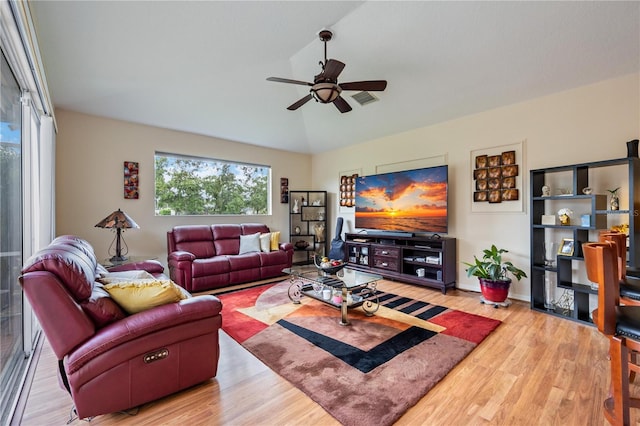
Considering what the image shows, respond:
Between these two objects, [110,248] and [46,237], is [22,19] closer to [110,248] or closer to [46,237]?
[46,237]

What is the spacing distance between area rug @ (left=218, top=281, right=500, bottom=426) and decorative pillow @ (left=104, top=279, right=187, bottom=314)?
3.22 ft

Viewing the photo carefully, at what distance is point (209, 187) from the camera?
5.54 metres

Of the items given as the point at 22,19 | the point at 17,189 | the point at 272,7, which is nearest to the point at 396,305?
the point at 272,7

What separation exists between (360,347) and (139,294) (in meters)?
1.79

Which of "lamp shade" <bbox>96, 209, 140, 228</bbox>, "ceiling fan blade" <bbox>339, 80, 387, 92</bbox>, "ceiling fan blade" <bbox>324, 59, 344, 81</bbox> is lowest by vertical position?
"lamp shade" <bbox>96, 209, 140, 228</bbox>

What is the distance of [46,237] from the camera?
2881mm

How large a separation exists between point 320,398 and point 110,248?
4214mm

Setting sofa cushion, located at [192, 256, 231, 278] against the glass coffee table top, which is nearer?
the glass coffee table top

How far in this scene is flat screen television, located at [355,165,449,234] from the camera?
14.5ft

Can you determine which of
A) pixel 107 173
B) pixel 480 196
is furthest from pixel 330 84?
pixel 107 173

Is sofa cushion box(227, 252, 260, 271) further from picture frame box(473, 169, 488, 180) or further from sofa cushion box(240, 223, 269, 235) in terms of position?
picture frame box(473, 169, 488, 180)

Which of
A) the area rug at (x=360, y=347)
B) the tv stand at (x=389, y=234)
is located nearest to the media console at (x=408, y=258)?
the tv stand at (x=389, y=234)

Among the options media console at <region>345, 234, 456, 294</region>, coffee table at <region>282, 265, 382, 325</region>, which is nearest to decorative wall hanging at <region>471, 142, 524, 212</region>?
media console at <region>345, 234, 456, 294</region>

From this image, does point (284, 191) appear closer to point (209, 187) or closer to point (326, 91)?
point (209, 187)
